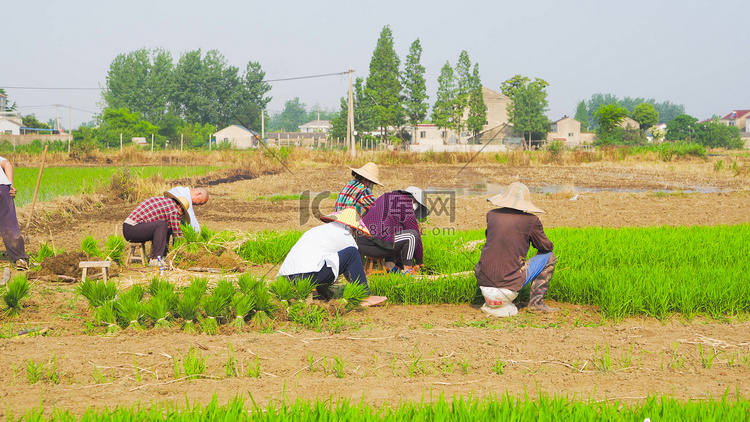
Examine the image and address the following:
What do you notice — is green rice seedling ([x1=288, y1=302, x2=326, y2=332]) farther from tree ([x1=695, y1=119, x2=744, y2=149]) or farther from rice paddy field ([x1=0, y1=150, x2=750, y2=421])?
tree ([x1=695, y1=119, x2=744, y2=149])

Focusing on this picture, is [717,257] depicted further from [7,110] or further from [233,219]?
[7,110]

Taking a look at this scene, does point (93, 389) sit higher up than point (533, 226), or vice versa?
point (533, 226)

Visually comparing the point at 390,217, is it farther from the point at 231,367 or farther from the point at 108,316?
the point at 231,367

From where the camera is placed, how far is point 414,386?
367 centimetres

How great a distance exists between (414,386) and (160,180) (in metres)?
13.9

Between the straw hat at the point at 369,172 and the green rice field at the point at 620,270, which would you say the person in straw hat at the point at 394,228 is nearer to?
the straw hat at the point at 369,172

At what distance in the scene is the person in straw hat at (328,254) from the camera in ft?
17.6

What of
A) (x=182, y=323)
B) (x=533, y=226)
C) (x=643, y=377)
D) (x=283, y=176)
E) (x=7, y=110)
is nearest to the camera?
(x=643, y=377)

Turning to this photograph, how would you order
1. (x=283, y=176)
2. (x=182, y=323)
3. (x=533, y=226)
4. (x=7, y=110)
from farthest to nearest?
(x=7, y=110) → (x=283, y=176) → (x=533, y=226) → (x=182, y=323)

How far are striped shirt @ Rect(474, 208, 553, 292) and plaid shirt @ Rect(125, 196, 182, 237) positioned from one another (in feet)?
12.2

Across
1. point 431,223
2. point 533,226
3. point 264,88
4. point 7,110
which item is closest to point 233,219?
point 431,223

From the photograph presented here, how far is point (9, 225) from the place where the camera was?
702cm

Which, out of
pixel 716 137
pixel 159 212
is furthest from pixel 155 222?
pixel 716 137

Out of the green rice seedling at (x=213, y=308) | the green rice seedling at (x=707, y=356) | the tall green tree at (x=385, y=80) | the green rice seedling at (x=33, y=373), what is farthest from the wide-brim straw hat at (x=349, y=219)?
the tall green tree at (x=385, y=80)
